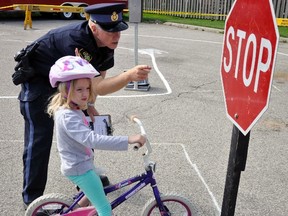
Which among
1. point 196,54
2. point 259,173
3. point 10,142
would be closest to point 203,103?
point 259,173

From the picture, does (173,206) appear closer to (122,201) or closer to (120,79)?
(122,201)

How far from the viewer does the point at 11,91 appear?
6828 mm

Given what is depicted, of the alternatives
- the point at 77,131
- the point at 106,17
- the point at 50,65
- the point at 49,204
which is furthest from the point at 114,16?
the point at 49,204

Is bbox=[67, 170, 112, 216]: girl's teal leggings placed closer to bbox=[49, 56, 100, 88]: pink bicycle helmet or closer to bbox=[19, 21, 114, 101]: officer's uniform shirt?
bbox=[49, 56, 100, 88]: pink bicycle helmet

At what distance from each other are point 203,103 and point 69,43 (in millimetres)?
3899

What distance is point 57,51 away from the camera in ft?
9.70

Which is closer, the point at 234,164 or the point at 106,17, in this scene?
the point at 234,164

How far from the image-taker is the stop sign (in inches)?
59.4

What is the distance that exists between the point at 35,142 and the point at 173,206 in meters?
1.19

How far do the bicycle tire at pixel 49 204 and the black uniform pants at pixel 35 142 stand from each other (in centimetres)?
29

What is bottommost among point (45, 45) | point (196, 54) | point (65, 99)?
point (196, 54)

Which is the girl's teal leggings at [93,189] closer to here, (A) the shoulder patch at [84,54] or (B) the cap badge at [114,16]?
(A) the shoulder patch at [84,54]

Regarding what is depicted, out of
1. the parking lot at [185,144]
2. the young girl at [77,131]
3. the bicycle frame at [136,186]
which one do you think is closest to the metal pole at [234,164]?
the young girl at [77,131]

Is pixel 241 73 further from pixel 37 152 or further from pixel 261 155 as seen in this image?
pixel 261 155
